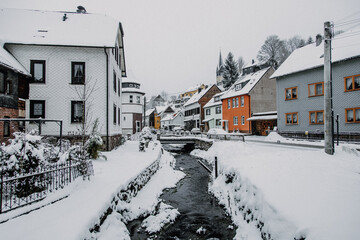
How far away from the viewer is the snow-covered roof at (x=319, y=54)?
1959cm

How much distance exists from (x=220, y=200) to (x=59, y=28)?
61.5ft

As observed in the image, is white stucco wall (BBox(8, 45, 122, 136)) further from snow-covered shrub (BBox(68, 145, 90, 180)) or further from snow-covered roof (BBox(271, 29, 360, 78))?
snow-covered roof (BBox(271, 29, 360, 78))

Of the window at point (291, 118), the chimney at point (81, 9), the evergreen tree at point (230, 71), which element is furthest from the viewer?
the evergreen tree at point (230, 71)

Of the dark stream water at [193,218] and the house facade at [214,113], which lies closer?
the dark stream water at [193,218]

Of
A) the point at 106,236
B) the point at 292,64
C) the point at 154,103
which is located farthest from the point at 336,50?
the point at 154,103

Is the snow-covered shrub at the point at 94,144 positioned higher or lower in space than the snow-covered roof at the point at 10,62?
lower

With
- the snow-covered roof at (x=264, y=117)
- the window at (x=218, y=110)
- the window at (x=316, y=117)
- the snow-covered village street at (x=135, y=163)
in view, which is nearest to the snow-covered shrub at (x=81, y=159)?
the snow-covered village street at (x=135, y=163)

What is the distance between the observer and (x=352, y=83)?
62.5 feet

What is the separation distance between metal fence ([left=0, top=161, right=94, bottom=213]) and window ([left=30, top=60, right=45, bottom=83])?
42.1 feet

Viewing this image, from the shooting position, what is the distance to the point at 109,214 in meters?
6.43

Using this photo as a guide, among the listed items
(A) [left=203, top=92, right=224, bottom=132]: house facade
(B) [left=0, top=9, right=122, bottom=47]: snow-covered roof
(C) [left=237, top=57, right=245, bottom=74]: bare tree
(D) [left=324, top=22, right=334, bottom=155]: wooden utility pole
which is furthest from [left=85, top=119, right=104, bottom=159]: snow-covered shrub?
(C) [left=237, top=57, right=245, bottom=74]: bare tree

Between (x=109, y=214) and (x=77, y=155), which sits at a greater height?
(x=77, y=155)

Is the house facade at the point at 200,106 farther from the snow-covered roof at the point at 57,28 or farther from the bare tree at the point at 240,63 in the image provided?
the snow-covered roof at the point at 57,28

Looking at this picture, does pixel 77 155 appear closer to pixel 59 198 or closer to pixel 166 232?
pixel 59 198
